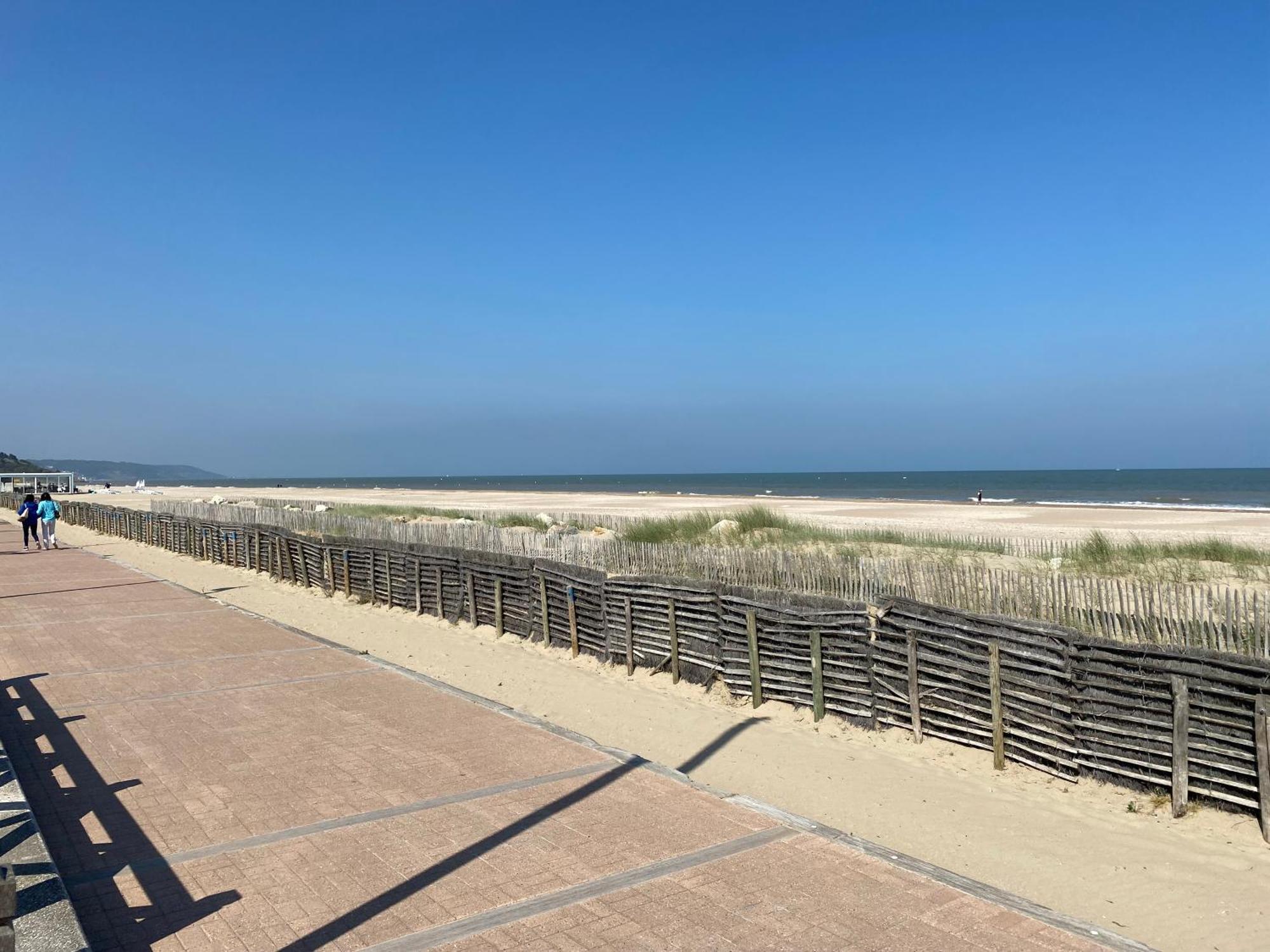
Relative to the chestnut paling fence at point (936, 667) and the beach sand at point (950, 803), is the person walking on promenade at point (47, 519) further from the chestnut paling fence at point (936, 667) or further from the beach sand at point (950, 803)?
the beach sand at point (950, 803)

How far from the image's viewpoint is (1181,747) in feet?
22.6

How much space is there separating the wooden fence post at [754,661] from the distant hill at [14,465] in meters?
127

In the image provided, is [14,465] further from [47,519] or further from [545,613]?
[545,613]

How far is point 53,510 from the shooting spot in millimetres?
28219

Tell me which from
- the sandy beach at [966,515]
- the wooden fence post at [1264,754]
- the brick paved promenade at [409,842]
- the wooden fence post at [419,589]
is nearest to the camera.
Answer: the brick paved promenade at [409,842]

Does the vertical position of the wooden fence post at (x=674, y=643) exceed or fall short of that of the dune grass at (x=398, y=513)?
it falls short

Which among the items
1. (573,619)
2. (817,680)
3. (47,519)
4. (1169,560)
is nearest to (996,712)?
(817,680)

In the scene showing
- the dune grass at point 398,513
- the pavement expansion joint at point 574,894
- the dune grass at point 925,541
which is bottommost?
the pavement expansion joint at point 574,894

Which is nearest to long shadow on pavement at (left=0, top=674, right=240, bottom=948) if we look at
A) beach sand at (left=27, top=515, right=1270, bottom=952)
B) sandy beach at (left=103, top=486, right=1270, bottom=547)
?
beach sand at (left=27, top=515, right=1270, bottom=952)

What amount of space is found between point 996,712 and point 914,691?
2.70 ft

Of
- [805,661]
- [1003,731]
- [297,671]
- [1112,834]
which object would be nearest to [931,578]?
[805,661]

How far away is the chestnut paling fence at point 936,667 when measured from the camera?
6809mm

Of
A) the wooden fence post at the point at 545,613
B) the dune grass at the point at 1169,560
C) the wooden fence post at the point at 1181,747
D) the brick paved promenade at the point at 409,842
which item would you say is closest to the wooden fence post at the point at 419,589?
the wooden fence post at the point at 545,613

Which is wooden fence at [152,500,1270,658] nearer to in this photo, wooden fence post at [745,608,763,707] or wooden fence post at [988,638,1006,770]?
wooden fence post at [988,638,1006,770]
